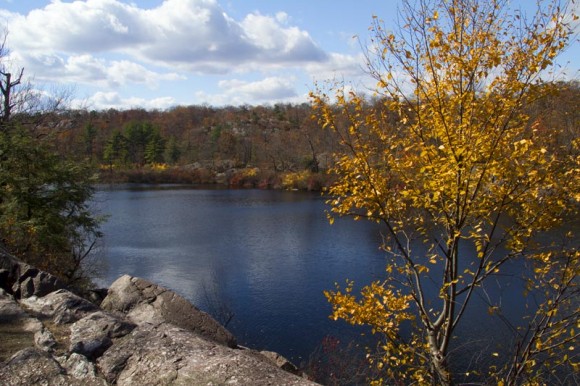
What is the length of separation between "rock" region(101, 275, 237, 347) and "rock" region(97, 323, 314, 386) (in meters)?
3.99

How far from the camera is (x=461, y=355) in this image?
13.6 m

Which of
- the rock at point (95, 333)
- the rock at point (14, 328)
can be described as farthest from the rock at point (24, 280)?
the rock at point (95, 333)

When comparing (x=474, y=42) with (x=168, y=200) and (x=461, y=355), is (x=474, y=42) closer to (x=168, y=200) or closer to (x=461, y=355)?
(x=461, y=355)

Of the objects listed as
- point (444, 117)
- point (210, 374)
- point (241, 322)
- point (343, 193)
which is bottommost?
point (241, 322)

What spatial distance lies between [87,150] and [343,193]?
9311 centimetres

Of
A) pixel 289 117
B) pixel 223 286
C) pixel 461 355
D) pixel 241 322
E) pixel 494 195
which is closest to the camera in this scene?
pixel 494 195

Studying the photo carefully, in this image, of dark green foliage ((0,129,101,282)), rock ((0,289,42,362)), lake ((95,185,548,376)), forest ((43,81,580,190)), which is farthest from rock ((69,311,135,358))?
forest ((43,81,580,190))

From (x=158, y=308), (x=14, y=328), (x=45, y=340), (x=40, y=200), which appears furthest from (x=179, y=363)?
(x=40, y=200)

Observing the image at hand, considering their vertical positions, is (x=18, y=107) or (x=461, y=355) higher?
(x=18, y=107)

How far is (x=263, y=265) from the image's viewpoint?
23562 millimetres

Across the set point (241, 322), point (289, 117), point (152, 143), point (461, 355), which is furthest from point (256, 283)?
point (289, 117)

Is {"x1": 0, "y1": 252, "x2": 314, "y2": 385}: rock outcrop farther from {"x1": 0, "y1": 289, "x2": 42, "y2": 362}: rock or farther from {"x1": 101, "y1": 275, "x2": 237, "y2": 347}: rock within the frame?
{"x1": 101, "y1": 275, "x2": 237, "y2": 347}: rock

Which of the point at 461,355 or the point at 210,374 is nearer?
the point at 210,374

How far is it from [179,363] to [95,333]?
6.27 ft
